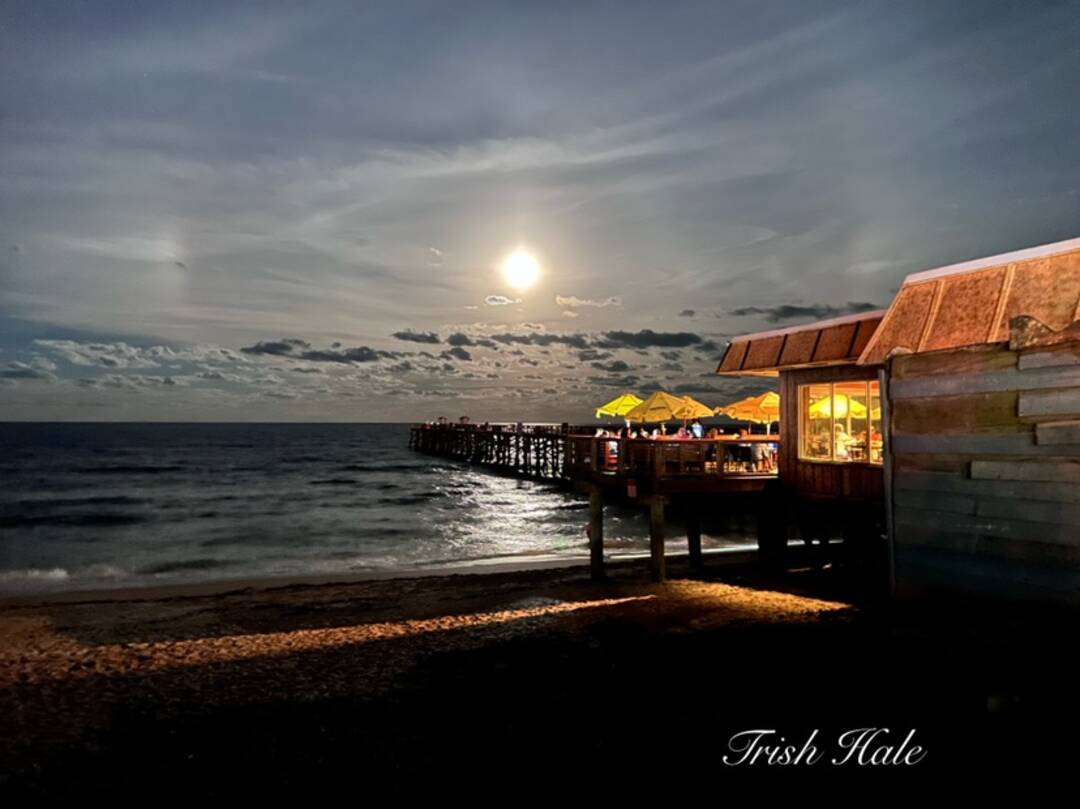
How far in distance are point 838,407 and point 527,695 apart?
815cm

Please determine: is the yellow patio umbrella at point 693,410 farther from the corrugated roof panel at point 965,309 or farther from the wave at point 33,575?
the wave at point 33,575

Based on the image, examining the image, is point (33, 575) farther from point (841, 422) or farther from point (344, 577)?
point (841, 422)

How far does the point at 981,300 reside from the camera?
7.03m

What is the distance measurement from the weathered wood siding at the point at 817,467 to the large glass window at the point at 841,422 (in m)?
0.14

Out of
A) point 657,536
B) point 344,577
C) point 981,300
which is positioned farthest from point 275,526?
point 981,300

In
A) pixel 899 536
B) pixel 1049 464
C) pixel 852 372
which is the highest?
pixel 852 372

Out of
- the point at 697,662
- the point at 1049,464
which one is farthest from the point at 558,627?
the point at 1049,464

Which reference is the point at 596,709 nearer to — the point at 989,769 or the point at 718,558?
the point at 989,769

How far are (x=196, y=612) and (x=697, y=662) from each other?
11060 millimetres

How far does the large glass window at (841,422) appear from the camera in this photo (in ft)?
41.8

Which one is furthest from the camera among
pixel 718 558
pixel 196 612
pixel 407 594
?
pixel 718 558

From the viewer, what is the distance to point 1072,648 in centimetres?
619

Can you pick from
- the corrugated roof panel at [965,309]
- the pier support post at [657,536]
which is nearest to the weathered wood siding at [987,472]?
the corrugated roof panel at [965,309]

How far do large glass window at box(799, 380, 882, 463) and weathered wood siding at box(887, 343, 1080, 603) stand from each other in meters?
5.02
